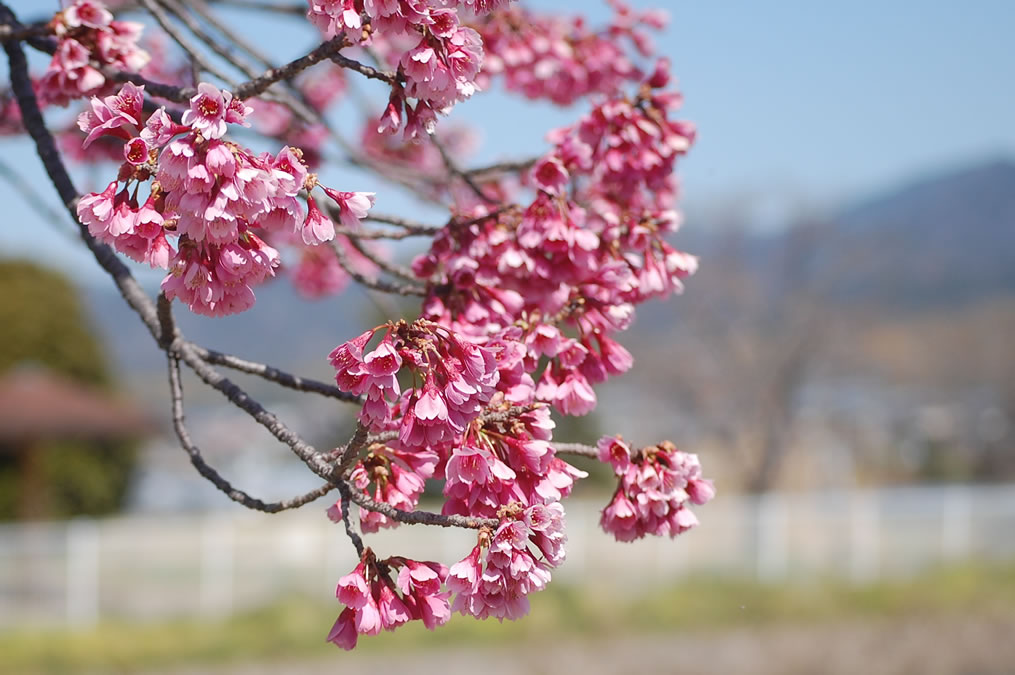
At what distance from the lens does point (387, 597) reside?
4.36 feet

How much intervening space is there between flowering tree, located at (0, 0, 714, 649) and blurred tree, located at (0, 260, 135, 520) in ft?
44.9

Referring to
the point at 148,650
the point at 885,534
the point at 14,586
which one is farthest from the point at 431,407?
the point at 885,534

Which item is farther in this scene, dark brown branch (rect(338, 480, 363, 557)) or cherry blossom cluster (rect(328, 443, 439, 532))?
cherry blossom cluster (rect(328, 443, 439, 532))

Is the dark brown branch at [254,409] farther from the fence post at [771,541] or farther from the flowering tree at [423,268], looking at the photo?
the fence post at [771,541]

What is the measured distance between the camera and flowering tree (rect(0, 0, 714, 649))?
4.07ft

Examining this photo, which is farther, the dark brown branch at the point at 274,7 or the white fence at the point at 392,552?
the white fence at the point at 392,552

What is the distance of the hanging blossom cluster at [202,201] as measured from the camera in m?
1.15

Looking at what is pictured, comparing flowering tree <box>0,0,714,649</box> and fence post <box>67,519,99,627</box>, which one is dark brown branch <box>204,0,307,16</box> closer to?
flowering tree <box>0,0,714,649</box>

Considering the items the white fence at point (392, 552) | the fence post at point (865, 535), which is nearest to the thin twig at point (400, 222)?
the white fence at point (392, 552)

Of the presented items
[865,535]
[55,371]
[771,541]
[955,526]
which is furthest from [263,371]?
[55,371]

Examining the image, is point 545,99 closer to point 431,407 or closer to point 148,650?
point 431,407

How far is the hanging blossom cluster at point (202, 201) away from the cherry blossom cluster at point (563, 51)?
7.02 ft

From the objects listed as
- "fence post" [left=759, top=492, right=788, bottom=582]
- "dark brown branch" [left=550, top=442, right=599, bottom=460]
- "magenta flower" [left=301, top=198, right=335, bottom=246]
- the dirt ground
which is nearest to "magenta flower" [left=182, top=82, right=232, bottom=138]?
"magenta flower" [left=301, top=198, right=335, bottom=246]

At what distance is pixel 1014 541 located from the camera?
15938 millimetres
